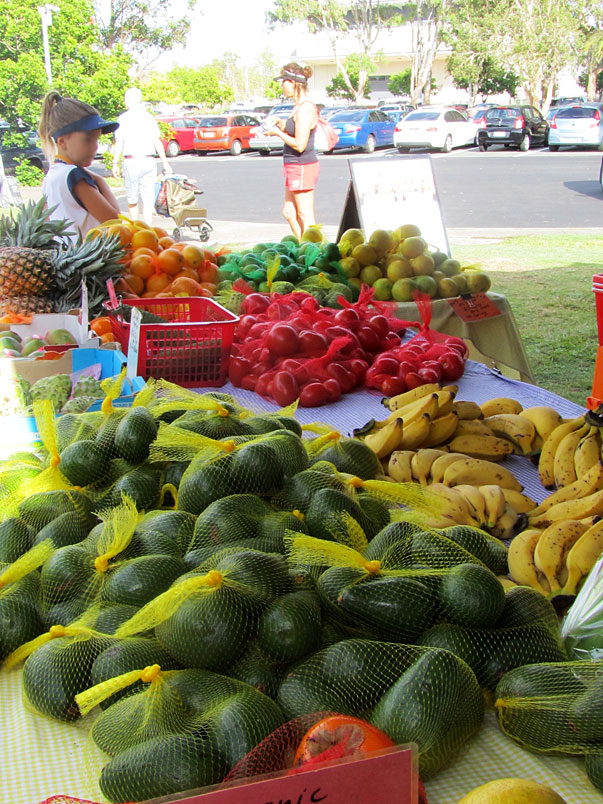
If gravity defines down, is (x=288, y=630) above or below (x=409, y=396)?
above

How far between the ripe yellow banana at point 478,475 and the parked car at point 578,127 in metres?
23.4

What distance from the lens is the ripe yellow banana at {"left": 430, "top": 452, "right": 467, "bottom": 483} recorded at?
2068 mm

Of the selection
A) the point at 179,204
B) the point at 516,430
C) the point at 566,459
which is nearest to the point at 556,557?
the point at 566,459

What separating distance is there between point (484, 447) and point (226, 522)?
3.89ft

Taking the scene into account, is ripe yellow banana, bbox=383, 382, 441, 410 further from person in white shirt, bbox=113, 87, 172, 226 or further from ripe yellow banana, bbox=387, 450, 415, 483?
person in white shirt, bbox=113, 87, 172, 226

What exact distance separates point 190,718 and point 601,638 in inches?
25.4

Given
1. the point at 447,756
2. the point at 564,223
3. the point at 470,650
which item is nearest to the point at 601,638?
the point at 470,650

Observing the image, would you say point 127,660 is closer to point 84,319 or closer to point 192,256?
point 84,319

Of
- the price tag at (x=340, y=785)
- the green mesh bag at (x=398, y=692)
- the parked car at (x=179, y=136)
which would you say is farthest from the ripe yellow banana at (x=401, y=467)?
the parked car at (x=179, y=136)

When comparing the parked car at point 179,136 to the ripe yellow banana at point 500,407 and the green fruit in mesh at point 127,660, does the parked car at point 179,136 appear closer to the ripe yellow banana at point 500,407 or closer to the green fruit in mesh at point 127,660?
the ripe yellow banana at point 500,407

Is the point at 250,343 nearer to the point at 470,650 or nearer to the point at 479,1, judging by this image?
the point at 470,650

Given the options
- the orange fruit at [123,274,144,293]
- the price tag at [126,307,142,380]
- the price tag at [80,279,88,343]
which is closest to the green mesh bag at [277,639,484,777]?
the price tag at [126,307,142,380]

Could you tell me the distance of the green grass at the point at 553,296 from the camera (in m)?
5.97

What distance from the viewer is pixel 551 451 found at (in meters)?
2.15
